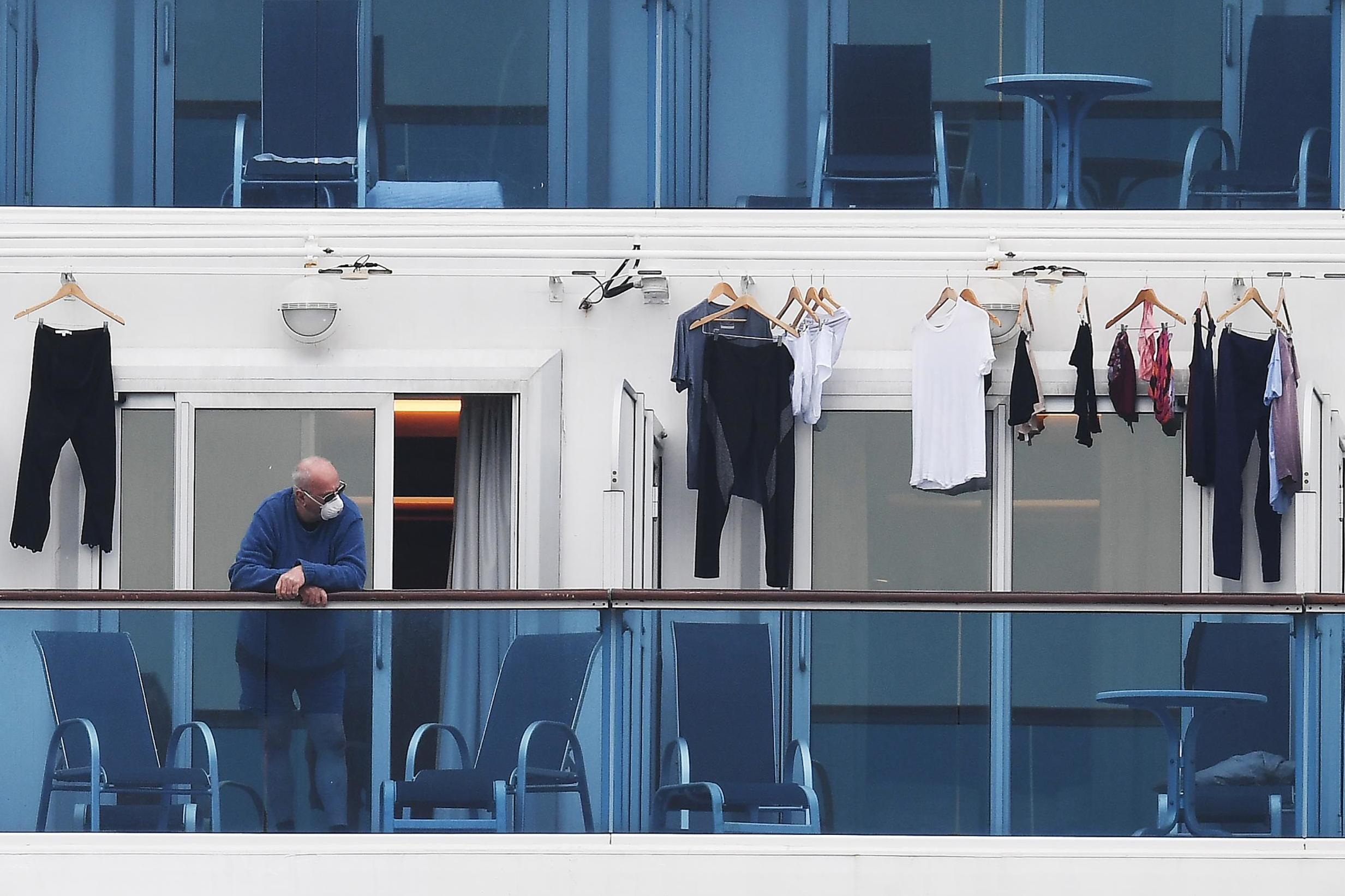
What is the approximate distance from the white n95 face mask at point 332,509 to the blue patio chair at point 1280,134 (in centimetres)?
487

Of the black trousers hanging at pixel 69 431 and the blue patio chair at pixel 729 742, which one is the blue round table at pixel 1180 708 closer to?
the blue patio chair at pixel 729 742

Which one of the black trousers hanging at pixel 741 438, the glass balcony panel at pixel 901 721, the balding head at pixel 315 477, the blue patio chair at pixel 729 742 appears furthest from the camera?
the black trousers hanging at pixel 741 438

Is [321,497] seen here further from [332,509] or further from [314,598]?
[314,598]

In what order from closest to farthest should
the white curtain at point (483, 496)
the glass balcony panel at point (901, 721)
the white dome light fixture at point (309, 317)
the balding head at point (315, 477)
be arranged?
1. the glass balcony panel at point (901, 721)
2. the balding head at point (315, 477)
3. the white dome light fixture at point (309, 317)
4. the white curtain at point (483, 496)

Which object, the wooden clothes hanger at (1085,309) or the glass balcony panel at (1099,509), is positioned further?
the glass balcony panel at (1099,509)

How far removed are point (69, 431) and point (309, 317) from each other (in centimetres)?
132

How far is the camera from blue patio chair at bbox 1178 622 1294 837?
27.2 ft

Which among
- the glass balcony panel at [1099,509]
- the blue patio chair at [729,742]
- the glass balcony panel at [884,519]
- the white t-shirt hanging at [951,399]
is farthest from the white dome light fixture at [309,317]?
the glass balcony panel at [1099,509]

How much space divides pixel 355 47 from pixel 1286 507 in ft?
17.5

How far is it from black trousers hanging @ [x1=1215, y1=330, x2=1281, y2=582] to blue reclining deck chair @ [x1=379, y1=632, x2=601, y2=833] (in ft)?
12.4

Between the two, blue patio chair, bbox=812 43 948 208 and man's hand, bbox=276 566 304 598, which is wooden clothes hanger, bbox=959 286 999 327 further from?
man's hand, bbox=276 566 304 598

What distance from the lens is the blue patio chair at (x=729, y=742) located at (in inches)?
327

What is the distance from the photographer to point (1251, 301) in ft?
36.0

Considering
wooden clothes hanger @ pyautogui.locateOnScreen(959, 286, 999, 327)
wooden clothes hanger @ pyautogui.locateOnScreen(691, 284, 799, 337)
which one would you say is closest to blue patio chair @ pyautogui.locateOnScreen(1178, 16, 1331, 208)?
wooden clothes hanger @ pyautogui.locateOnScreen(959, 286, 999, 327)
